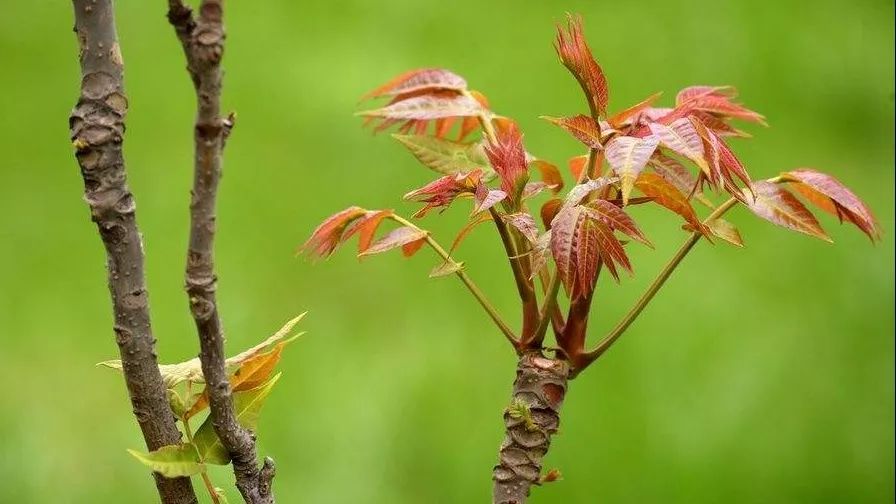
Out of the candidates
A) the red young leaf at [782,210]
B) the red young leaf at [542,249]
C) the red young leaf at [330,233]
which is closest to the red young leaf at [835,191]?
the red young leaf at [782,210]

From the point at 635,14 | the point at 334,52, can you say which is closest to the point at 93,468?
the point at 334,52

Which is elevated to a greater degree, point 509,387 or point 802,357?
point 802,357

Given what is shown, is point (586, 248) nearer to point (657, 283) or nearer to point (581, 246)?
point (581, 246)

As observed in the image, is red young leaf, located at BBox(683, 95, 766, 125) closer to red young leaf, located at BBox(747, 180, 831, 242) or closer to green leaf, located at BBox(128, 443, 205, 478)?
red young leaf, located at BBox(747, 180, 831, 242)

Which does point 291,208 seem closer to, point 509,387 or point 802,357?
point 509,387

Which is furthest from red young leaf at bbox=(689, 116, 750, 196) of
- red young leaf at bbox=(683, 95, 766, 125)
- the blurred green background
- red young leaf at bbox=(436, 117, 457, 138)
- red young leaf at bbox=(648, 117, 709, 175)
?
the blurred green background
